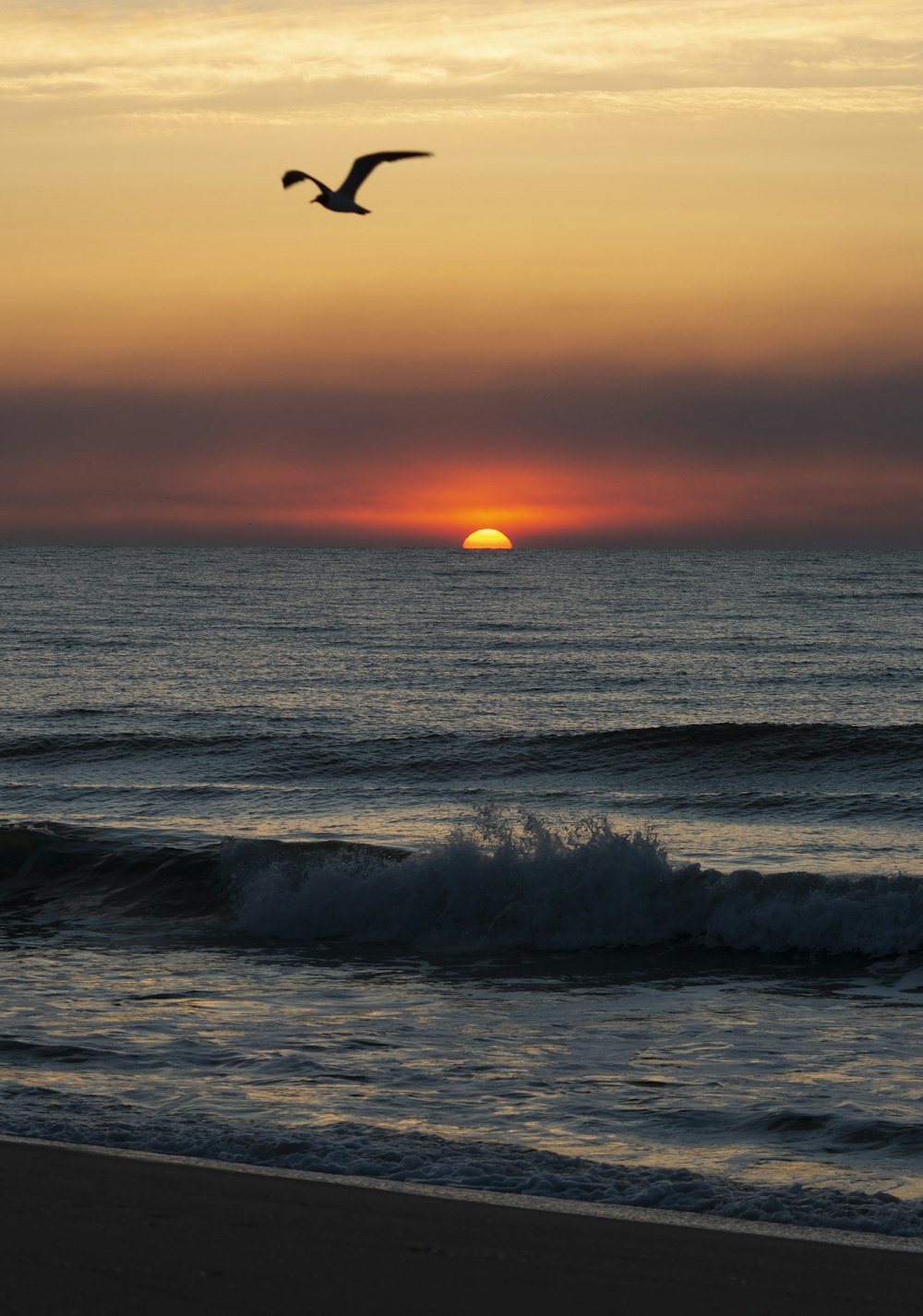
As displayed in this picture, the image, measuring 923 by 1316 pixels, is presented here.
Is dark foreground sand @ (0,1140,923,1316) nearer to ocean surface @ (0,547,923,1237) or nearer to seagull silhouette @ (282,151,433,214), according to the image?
ocean surface @ (0,547,923,1237)

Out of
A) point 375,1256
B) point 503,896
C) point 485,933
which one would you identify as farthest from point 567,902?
point 375,1256

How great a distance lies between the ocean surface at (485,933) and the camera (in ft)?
23.9

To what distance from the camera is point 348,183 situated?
12.6 m

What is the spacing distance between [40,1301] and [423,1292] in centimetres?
140

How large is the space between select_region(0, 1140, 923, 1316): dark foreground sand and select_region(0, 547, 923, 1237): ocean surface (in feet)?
1.83

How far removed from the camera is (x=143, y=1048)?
8938 mm

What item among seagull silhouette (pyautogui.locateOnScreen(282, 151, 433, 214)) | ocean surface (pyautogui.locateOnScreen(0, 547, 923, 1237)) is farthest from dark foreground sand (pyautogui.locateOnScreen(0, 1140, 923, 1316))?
seagull silhouette (pyautogui.locateOnScreen(282, 151, 433, 214))

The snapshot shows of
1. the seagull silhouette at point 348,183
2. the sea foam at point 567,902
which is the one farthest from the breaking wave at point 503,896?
the seagull silhouette at point 348,183

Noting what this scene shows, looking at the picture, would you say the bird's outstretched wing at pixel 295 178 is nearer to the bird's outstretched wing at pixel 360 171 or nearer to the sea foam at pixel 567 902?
the bird's outstretched wing at pixel 360 171

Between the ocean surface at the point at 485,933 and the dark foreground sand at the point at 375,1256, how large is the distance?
22.0 inches

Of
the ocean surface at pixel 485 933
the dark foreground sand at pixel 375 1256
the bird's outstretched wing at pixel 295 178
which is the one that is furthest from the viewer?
the bird's outstretched wing at pixel 295 178

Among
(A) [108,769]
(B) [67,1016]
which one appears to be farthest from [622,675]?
(B) [67,1016]

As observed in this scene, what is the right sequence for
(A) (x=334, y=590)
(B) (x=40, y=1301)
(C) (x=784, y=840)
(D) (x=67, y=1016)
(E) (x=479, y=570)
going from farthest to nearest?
(E) (x=479, y=570)
(A) (x=334, y=590)
(C) (x=784, y=840)
(D) (x=67, y=1016)
(B) (x=40, y=1301)

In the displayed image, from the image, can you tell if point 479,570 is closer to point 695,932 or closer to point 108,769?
point 108,769
